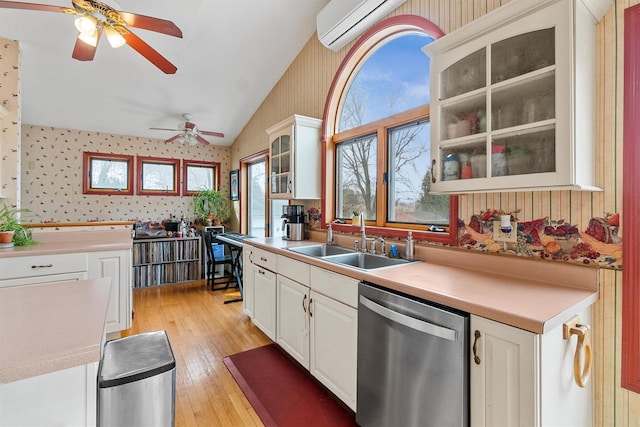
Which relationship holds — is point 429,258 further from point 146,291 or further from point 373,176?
point 146,291

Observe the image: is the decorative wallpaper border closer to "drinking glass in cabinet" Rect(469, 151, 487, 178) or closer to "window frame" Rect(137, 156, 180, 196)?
"drinking glass in cabinet" Rect(469, 151, 487, 178)

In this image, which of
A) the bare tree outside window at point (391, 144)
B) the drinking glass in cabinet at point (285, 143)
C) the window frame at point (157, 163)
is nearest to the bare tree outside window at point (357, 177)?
the bare tree outside window at point (391, 144)

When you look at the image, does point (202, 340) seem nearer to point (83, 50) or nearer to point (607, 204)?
point (83, 50)

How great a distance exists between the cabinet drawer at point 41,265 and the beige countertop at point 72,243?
46mm

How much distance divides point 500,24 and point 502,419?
65.5 inches

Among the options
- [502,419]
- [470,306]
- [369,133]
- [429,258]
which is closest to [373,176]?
[369,133]

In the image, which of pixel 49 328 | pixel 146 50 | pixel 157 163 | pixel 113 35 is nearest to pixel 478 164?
pixel 49 328

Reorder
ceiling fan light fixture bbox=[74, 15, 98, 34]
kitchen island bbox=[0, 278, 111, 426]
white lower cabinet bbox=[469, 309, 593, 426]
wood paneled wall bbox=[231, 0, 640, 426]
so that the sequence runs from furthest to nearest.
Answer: ceiling fan light fixture bbox=[74, 15, 98, 34]
wood paneled wall bbox=[231, 0, 640, 426]
white lower cabinet bbox=[469, 309, 593, 426]
kitchen island bbox=[0, 278, 111, 426]

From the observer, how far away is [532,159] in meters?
1.36

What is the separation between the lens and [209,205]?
536 cm

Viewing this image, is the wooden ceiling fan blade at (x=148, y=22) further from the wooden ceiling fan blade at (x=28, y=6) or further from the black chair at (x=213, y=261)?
the black chair at (x=213, y=261)

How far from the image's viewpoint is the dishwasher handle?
125 cm

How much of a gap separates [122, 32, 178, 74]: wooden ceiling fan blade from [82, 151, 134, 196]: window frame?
3.28m

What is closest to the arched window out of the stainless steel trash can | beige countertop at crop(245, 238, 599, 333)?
beige countertop at crop(245, 238, 599, 333)
